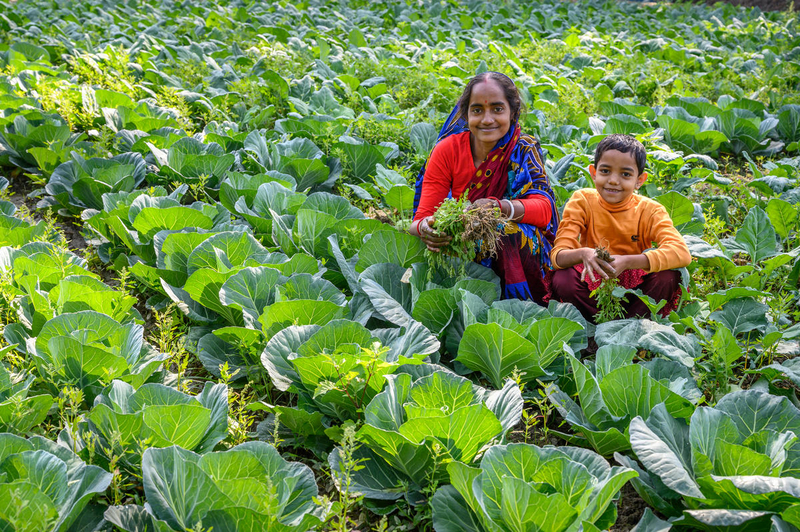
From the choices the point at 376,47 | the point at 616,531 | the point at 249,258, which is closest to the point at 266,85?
the point at 376,47

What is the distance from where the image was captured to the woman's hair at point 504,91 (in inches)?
120

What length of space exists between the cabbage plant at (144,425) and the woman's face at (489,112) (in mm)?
1849

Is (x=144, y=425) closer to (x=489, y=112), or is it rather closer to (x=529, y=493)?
(x=529, y=493)

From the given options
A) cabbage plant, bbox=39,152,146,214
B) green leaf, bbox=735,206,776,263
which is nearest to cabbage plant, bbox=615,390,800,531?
green leaf, bbox=735,206,776,263

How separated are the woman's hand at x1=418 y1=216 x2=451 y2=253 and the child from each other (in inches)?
22.5

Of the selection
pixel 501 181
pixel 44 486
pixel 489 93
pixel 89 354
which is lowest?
pixel 44 486

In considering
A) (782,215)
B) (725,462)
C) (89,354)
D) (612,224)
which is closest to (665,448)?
(725,462)

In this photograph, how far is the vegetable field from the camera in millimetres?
1771

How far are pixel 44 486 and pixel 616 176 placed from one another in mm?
2536

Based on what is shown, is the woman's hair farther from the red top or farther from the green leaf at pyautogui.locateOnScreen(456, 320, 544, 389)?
the green leaf at pyautogui.locateOnScreen(456, 320, 544, 389)

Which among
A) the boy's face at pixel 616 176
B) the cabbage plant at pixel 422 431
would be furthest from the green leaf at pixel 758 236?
the cabbage plant at pixel 422 431

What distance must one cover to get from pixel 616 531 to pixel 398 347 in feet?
3.16

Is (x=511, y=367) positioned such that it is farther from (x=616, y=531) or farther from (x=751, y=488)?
(x=751, y=488)

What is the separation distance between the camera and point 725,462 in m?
1.85
